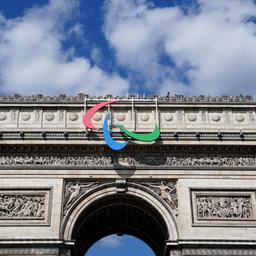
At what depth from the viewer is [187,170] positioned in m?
21.2

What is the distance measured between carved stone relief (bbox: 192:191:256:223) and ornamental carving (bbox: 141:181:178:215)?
2.55 feet

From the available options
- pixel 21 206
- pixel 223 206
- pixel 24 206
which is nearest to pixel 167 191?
pixel 223 206

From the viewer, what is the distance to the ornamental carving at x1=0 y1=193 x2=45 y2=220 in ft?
67.0

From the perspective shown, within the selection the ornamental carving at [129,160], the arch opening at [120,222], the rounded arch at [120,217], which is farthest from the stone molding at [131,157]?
the arch opening at [120,222]

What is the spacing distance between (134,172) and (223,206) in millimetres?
3874

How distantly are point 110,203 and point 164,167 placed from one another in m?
2.87

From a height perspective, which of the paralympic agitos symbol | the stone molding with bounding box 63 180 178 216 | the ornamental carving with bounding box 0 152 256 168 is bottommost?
the stone molding with bounding box 63 180 178 216

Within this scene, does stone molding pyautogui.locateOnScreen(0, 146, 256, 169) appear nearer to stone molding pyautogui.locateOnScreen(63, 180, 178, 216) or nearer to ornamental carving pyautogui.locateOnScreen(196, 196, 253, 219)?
stone molding pyautogui.locateOnScreen(63, 180, 178, 216)

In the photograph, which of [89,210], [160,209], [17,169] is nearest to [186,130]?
[160,209]

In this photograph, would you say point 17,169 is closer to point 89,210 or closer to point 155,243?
point 89,210

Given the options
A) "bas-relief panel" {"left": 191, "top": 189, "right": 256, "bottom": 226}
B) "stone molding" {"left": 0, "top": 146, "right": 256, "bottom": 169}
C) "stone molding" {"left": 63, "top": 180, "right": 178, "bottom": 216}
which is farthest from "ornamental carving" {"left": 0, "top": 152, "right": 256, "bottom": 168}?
"bas-relief panel" {"left": 191, "top": 189, "right": 256, "bottom": 226}

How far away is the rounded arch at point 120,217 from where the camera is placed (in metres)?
20.6

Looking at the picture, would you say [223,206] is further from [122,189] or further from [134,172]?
[122,189]

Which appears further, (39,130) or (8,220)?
(39,130)
